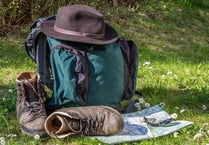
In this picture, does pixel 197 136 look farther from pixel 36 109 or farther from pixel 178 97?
pixel 36 109

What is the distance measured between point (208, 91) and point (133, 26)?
345 cm

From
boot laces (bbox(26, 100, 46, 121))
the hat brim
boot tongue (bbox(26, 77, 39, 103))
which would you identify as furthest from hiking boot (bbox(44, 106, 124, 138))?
the hat brim

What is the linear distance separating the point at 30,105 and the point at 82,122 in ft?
1.36

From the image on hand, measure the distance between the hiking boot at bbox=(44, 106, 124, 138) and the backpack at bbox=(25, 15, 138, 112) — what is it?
0.21m

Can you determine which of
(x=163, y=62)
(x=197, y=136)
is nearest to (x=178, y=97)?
(x=197, y=136)

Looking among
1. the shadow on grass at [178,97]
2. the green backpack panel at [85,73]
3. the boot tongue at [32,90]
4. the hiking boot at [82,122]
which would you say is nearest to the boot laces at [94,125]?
the hiking boot at [82,122]

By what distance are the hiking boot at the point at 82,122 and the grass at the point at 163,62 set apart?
0.06 meters

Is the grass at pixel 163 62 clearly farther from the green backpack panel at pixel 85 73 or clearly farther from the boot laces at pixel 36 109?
the green backpack panel at pixel 85 73

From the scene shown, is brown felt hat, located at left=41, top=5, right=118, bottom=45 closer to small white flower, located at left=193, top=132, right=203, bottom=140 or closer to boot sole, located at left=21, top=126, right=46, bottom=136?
boot sole, located at left=21, top=126, right=46, bottom=136

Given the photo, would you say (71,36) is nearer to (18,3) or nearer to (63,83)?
(63,83)

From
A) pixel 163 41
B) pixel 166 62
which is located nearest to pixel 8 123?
pixel 166 62

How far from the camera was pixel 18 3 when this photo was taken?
653cm

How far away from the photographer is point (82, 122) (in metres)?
3.24

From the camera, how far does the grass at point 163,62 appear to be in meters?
3.51
